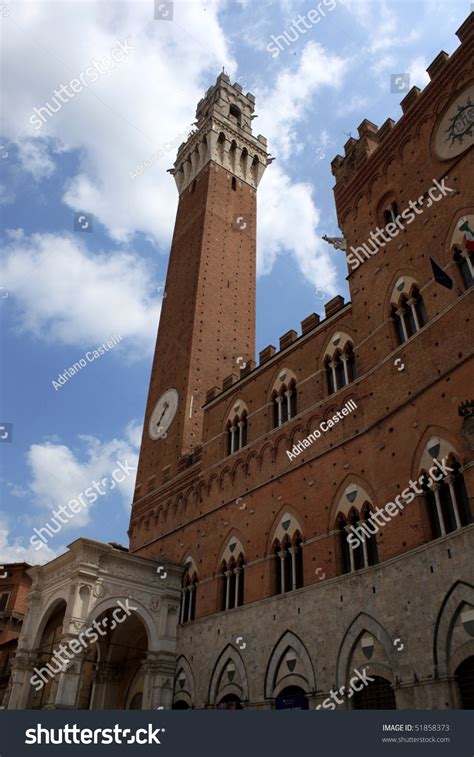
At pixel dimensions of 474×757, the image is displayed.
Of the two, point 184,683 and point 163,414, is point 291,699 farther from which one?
point 163,414

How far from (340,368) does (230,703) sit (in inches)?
398

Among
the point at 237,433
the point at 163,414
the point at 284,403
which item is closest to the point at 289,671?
the point at 284,403

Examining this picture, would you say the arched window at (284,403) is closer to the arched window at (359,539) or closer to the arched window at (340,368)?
the arched window at (340,368)

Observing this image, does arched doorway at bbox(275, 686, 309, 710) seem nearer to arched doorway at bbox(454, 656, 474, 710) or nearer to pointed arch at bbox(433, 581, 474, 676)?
pointed arch at bbox(433, 581, 474, 676)

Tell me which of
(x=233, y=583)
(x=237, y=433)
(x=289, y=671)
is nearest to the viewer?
(x=289, y=671)

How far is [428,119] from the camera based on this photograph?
55.4 ft

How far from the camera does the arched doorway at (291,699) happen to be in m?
14.2

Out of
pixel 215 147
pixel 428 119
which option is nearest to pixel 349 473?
pixel 428 119

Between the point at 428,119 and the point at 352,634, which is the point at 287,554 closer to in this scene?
the point at 352,634

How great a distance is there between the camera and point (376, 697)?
12750mm

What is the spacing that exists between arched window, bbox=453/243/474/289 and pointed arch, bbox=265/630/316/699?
9847mm

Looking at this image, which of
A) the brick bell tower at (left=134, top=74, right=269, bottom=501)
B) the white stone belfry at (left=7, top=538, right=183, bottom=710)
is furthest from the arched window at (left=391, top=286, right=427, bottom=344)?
the brick bell tower at (left=134, top=74, right=269, bottom=501)

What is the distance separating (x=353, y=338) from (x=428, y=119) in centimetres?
663

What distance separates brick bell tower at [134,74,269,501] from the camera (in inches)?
1040
